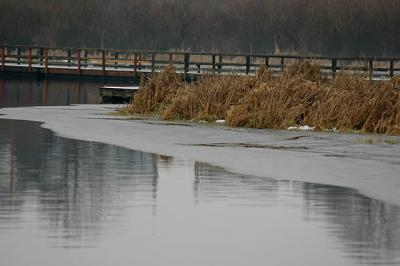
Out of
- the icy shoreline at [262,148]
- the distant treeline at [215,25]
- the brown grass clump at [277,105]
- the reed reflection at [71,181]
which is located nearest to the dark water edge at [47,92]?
the icy shoreline at [262,148]

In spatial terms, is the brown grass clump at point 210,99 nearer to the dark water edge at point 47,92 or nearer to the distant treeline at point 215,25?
the dark water edge at point 47,92

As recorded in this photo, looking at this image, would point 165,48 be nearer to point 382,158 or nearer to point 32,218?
point 382,158

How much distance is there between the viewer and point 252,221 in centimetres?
1287

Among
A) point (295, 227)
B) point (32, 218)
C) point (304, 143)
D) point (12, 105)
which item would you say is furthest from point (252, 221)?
point (12, 105)

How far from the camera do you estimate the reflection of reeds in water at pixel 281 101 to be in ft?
88.8

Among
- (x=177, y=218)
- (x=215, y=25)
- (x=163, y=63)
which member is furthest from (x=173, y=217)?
(x=215, y=25)

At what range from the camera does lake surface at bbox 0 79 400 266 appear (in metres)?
10.8

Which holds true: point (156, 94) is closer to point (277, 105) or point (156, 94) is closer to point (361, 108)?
point (277, 105)

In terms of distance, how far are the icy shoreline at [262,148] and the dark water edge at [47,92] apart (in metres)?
8.81

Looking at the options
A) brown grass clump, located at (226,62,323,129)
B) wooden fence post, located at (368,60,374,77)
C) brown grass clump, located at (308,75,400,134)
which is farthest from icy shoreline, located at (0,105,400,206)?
wooden fence post, located at (368,60,374,77)

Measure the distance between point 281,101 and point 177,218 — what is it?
51.6 feet

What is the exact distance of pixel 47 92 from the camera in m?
47.3

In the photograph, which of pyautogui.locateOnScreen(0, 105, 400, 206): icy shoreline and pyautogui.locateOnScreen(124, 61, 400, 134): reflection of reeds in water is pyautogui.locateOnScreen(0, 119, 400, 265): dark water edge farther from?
pyautogui.locateOnScreen(124, 61, 400, 134): reflection of reeds in water

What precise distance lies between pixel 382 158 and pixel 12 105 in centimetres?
1858
